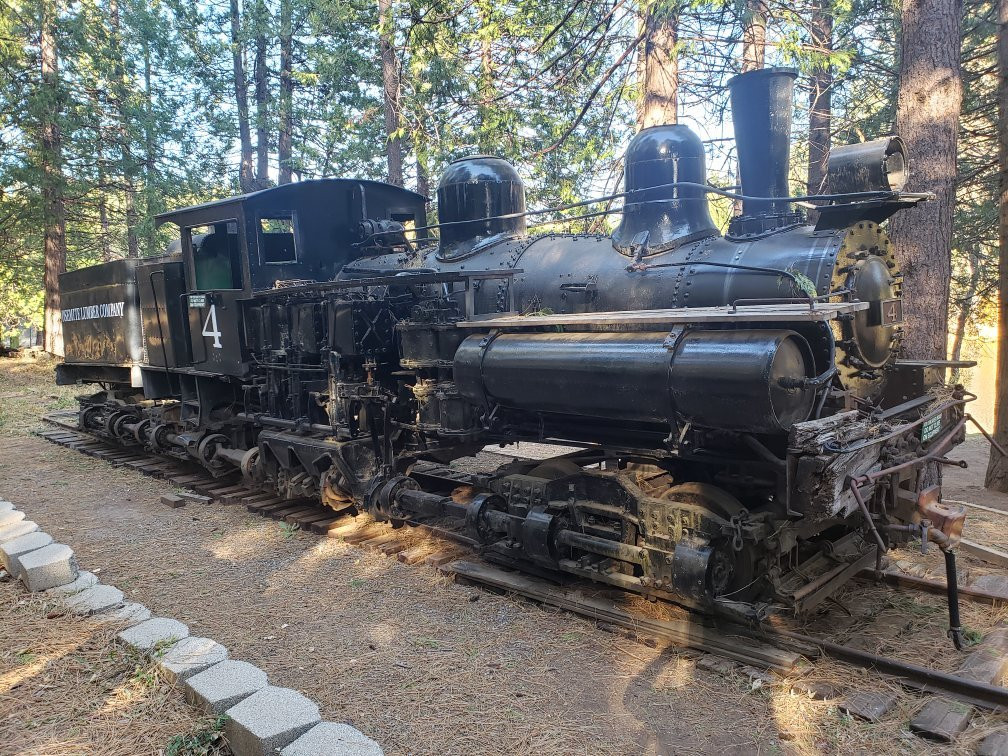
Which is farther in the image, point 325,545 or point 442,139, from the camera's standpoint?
point 442,139

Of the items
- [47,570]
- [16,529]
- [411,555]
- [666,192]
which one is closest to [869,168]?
[666,192]

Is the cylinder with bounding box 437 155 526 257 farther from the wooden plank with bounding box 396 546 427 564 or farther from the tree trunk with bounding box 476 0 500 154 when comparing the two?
the tree trunk with bounding box 476 0 500 154

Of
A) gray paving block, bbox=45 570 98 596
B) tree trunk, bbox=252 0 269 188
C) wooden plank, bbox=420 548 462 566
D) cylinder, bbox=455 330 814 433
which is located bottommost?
wooden plank, bbox=420 548 462 566

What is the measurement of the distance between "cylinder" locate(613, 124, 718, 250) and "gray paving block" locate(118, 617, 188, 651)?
13.0 ft

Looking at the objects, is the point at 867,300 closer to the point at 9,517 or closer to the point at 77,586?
the point at 77,586

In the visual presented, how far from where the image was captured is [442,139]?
12.1m

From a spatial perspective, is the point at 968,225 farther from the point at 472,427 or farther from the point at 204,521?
the point at 204,521

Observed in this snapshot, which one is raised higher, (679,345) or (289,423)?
(679,345)

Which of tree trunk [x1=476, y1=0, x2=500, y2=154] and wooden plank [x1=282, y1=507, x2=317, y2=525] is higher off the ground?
tree trunk [x1=476, y1=0, x2=500, y2=154]

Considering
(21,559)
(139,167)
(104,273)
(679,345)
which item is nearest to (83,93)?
(139,167)

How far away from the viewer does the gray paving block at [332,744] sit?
9.52 ft

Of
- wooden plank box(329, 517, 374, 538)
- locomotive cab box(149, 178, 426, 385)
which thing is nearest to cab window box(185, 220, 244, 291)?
locomotive cab box(149, 178, 426, 385)

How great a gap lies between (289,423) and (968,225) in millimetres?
10235

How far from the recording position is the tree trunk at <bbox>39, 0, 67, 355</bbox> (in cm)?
1681
